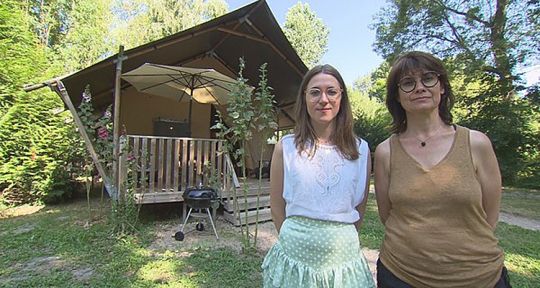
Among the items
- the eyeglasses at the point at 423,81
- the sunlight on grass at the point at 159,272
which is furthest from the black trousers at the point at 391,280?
the sunlight on grass at the point at 159,272

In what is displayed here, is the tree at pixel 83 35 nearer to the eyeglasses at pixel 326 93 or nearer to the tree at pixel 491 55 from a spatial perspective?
the tree at pixel 491 55

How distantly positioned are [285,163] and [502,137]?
13.2 meters

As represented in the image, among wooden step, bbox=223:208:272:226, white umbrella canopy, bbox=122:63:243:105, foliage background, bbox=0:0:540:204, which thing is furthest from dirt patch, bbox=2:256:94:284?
white umbrella canopy, bbox=122:63:243:105

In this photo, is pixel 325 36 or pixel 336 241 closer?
pixel 336 241

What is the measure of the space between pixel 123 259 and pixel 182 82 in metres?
3.44

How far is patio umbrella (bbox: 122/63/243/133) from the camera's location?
16.5ft

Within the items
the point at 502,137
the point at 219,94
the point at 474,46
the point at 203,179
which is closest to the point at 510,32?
the point at 474,46

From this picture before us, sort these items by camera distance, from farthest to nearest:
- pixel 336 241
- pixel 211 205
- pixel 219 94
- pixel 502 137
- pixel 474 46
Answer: pixel 474 46 < pixel 502 137 < pixel 219 94 < pixel 211 205 < pixel 336 241

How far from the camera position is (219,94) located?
20.9ft

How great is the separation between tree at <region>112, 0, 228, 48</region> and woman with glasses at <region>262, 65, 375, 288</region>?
16.0 meters

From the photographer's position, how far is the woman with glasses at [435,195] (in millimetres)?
1078

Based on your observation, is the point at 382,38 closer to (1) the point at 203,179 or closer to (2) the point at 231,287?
(1) the point at 203,179

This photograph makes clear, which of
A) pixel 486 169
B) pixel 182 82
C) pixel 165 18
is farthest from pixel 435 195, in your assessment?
pixel 165 18

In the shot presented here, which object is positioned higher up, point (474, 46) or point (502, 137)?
point (474, 46)
